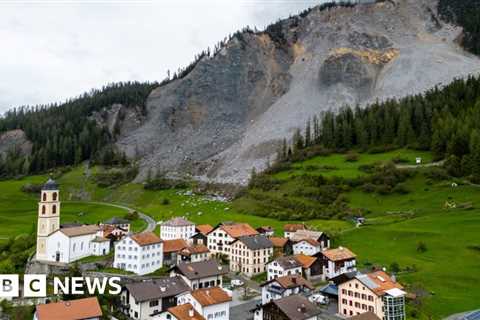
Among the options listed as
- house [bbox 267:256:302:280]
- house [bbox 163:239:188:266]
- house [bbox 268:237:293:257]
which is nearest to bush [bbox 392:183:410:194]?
house [bbox 268:237:293:257]

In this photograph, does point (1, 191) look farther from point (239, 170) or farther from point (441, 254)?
point (441, 254)

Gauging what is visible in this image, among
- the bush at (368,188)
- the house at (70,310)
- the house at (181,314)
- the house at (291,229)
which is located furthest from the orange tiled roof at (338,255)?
the bush at (368,188)

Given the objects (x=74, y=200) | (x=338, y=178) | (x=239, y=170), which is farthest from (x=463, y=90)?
(x=74, y=200)

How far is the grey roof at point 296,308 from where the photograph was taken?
1982 inches

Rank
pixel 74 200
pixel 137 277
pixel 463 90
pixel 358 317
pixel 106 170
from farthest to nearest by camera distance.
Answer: pixel 106 170 < pixel 74 200 < pixel 463 90 < pixel 137 277 < pixel 358 317

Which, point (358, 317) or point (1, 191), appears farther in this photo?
point (1, 191)

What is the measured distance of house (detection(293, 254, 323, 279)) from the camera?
71.0 metres

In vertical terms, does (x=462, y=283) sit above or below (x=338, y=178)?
below

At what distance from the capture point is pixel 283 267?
6838 cm

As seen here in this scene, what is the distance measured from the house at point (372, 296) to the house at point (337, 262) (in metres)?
12.8

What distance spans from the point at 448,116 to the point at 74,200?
→ 431ft

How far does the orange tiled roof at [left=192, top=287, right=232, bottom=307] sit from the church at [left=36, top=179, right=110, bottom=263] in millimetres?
32545

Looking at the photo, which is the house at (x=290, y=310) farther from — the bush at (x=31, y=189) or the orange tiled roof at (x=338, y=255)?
the bush at (x=31, y=189)

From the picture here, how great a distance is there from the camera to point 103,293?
58.4 m
